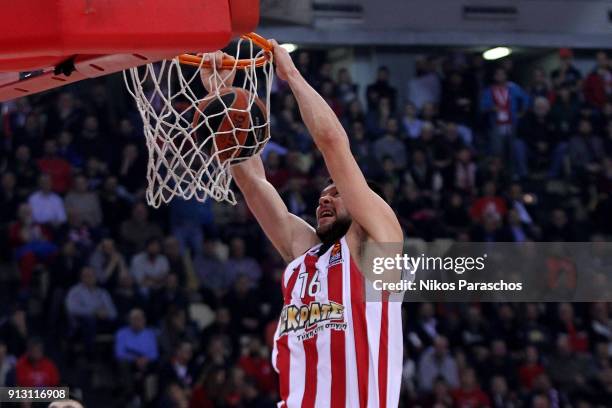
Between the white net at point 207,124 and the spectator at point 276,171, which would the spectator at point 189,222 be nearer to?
the spectator at point 276,171

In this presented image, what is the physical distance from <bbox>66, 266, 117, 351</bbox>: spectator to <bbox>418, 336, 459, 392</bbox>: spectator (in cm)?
285

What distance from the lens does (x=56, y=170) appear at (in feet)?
36.9

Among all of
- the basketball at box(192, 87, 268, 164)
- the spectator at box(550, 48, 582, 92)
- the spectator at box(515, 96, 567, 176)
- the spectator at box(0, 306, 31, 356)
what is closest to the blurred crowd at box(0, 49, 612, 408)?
the spectator at box(0, 306, 31, 356)

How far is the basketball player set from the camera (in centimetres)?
435

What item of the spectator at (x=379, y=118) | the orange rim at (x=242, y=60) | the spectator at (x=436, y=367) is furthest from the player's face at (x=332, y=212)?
the spectator at (x=379, y=118)

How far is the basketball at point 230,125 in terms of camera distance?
4746mm

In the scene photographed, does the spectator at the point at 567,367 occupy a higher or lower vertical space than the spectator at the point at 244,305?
lower

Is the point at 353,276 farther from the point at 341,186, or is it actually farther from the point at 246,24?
the point at 246,24

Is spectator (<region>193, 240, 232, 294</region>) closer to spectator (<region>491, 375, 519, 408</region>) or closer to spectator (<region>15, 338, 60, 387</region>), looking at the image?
spectator (<region>15, 338, 60, 387</region>)

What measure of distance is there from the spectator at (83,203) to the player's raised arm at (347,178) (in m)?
6.94

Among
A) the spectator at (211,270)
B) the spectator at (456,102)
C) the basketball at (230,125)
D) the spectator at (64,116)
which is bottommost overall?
the basketball at (230,125)

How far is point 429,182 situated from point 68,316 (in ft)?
14.2

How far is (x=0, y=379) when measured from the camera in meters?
9.48

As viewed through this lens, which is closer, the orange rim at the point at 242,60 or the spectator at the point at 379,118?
the orange rim at the point at 242,60
